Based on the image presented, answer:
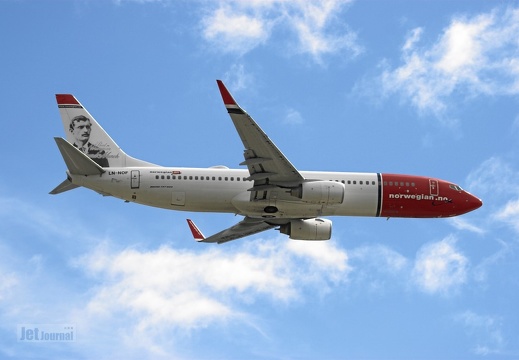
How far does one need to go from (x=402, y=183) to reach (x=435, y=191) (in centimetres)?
228

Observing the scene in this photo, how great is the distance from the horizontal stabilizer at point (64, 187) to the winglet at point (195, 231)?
407 inches

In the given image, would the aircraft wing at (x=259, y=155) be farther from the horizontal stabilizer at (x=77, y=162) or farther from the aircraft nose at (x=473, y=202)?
the aircraft nose at (x=473, y=202)

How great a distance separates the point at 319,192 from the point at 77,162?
14411 mm

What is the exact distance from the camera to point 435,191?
6019 centimetres

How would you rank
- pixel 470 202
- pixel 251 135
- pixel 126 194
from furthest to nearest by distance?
1. pixel 470 202
2. pixel 126 194
3. pixel 251 135

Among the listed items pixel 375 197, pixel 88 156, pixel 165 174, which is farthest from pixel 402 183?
pixel 88 156

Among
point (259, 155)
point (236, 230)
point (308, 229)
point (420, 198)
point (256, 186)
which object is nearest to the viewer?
point (259, 155)

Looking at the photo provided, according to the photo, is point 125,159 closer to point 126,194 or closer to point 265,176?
point 126,194

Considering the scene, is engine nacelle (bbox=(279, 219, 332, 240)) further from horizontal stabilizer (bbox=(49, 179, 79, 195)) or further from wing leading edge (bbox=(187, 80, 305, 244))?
horizontal stabilizer (bbox=(49, 179, 79, 195))

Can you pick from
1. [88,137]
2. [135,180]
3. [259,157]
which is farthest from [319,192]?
[88,137]

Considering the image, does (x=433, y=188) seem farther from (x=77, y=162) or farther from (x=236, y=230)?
(x=77, y=162)

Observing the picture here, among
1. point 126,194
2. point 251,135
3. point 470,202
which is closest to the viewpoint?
point 251,135

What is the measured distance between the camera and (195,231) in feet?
212

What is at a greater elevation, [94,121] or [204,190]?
[94,121]
